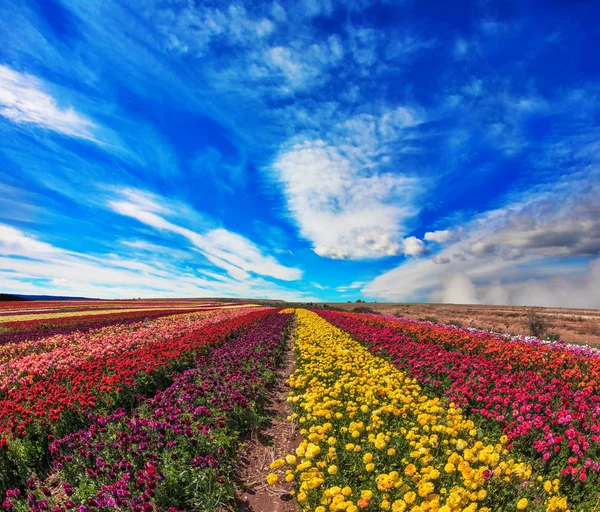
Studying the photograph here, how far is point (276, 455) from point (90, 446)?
2.96 metres

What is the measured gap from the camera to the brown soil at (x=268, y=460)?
4.44 metres

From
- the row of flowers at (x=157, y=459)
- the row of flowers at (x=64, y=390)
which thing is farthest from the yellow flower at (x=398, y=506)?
the row of flowers at (x=64, y=390)

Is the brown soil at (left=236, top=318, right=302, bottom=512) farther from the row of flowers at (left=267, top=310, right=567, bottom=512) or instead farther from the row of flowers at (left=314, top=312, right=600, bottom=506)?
the row of flowers at (left=314, top=312, right=600, bottom=506)

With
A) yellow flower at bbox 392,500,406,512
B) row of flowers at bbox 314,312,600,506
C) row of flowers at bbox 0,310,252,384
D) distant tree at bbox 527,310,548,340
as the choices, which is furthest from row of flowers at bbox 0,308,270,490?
distant tree at bbox 527,310,548,340

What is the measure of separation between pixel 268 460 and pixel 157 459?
1924 millimetres

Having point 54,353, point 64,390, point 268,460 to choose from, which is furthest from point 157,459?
point 54,353

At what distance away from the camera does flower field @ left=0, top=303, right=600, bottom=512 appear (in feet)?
11.9

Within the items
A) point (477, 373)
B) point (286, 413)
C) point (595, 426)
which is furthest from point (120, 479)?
point (477, 373)

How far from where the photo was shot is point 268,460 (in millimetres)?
5559

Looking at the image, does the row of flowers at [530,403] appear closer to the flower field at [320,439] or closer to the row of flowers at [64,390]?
the flower field at [320,439]

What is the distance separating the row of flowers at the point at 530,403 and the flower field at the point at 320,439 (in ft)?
0.12

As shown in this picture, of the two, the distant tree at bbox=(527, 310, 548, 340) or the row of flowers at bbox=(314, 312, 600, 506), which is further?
the distant tree at bbox=(527, 310, 548, 340)

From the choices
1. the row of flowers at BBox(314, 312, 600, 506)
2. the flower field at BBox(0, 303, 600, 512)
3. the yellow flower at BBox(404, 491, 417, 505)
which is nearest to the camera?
the yellow flower at BBox(404, 491, 417, 505)

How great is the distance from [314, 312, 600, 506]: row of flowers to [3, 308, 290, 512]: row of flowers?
418 cm
